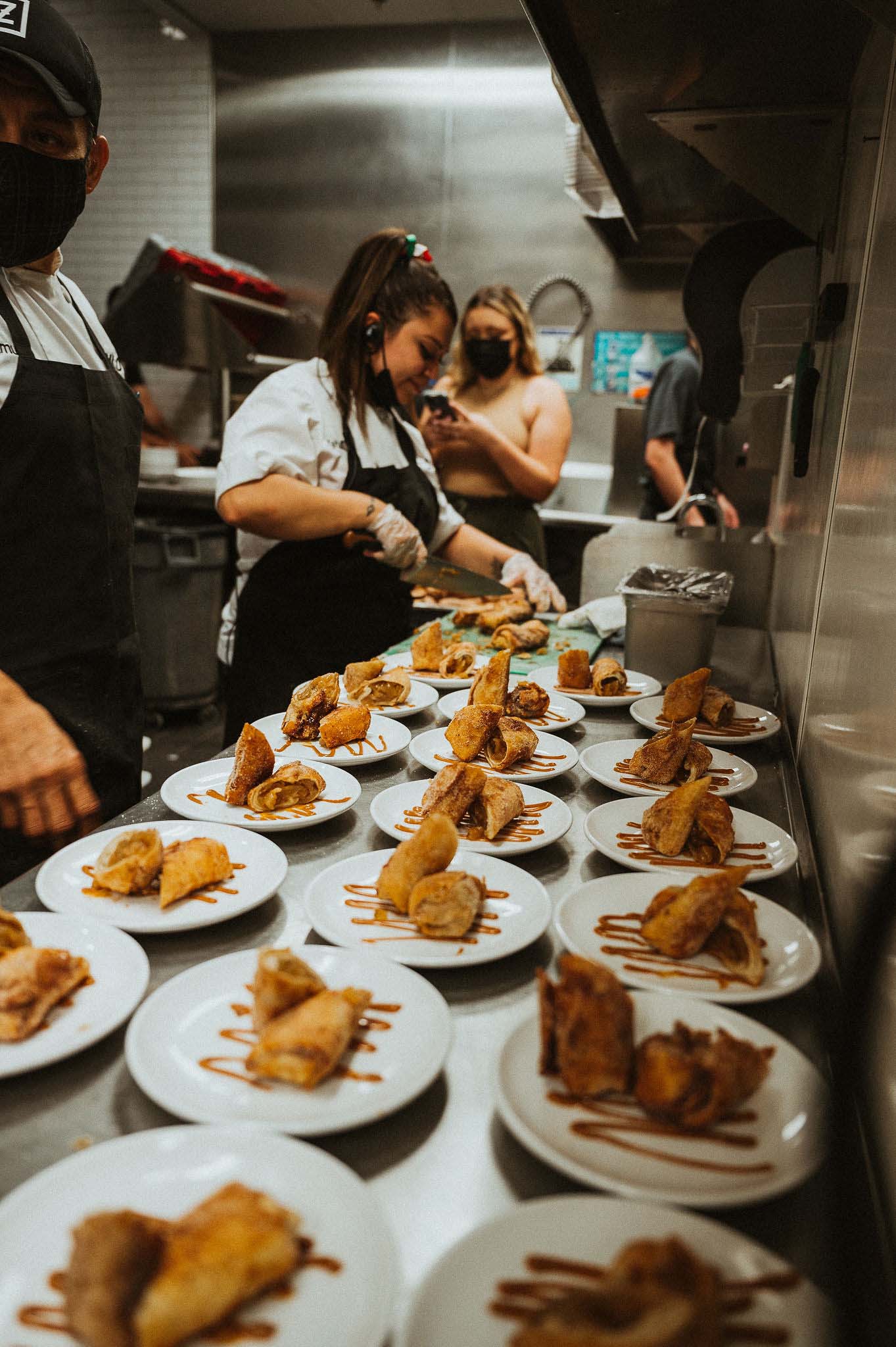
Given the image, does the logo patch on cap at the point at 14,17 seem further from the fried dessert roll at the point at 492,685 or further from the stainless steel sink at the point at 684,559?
the stainless steel sink at the point at 684,559

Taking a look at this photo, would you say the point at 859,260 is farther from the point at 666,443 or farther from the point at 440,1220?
the point at 666,443

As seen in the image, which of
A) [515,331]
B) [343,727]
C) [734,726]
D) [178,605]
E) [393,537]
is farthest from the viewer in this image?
[178,605]

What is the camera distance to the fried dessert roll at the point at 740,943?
105 cm

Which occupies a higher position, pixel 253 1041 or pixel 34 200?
pixel 34 200

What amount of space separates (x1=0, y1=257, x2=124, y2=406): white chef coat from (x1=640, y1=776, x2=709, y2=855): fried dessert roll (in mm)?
1467

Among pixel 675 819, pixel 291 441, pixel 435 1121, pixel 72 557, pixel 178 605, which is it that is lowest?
pixel 178 605

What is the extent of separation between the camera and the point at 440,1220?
0.75 metres

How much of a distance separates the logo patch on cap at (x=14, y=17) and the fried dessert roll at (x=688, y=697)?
1.76 metres

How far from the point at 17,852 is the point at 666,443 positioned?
16.0ft

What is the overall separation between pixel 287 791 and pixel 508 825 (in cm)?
36

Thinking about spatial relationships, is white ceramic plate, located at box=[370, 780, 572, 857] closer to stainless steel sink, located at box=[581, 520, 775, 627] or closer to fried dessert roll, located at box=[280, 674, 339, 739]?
fried dessert roll, located at box=[280, 674, 339, 739]

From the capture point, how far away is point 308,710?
187cm

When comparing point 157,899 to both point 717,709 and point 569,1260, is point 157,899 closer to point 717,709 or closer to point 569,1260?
point 569,1260

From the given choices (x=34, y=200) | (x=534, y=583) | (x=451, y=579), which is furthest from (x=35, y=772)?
(x=534, y=583)
